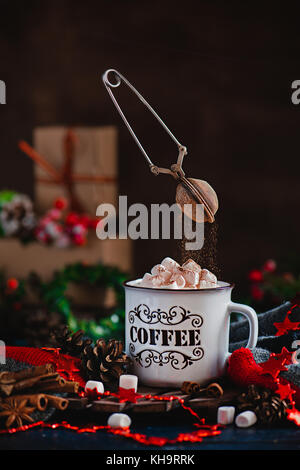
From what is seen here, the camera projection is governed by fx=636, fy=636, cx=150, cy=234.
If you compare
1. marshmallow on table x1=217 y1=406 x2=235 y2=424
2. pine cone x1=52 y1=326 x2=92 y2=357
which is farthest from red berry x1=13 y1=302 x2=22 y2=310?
marshmallow on table x1=217 y1=406 x2=235 y2=424

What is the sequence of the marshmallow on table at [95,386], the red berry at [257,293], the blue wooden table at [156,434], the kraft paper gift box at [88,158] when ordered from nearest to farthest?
the blue wooden table at [156,434] < the marshmallow on table at [95,386] < the red berry at [257,293] < the kraft paper gift box at [88,158]

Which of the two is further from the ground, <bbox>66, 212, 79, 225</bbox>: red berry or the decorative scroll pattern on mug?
<bbox>66, 212, 79, 225</bbox>: red berry

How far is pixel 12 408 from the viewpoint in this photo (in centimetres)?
69

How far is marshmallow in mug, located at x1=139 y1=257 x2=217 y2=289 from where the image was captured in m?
0.81

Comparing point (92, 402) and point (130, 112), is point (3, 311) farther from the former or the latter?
point (130, 112)

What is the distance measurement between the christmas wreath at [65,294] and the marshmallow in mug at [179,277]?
54 cm

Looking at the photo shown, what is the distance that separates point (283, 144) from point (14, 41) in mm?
1887

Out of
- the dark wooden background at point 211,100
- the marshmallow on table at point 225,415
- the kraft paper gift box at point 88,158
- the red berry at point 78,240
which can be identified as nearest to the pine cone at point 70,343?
the marshmallow on table at point 225,415

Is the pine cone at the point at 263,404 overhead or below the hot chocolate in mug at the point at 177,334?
below

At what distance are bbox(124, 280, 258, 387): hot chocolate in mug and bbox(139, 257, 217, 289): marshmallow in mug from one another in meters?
0.02

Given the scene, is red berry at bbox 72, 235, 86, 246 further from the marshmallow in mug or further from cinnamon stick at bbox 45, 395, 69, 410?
cinnamon stick at bbox 45, 395, 69, 410

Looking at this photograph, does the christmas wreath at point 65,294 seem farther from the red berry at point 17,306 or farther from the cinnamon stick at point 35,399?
the cinnamon stick at point 35,399

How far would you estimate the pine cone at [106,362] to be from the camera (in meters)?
0.80

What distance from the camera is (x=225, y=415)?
2.31 feet
